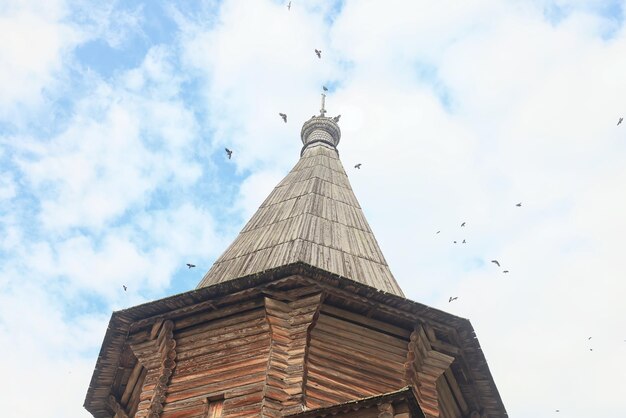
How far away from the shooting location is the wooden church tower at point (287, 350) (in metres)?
11.9

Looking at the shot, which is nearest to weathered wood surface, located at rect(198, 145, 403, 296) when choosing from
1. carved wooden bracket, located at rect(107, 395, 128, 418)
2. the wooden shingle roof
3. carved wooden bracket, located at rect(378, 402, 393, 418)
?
the wooden shingle roof

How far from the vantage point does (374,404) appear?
384 inches

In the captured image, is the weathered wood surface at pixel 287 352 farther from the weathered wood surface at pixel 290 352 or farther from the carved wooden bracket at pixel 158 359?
the carved wooden bracket at pixel 158 359

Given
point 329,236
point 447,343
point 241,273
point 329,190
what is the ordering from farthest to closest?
point 329,190
point 329,236
point 241,273
point 447,343

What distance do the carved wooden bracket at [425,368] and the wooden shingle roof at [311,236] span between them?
1.90 meters

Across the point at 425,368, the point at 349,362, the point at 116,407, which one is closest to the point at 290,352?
the point at 349,362

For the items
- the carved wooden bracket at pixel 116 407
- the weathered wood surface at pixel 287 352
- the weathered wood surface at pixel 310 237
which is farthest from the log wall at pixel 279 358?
the carved wooden bracket at pixel 116 407

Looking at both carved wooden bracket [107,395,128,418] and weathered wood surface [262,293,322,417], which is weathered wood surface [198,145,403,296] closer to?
weathered wood surface [262,293,322,417]

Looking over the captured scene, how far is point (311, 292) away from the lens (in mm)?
12625

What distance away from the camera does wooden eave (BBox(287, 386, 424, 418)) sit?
31.5 feet

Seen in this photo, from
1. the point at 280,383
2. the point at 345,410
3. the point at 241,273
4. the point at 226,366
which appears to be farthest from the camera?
the point at 241,273

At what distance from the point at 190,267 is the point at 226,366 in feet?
14.5

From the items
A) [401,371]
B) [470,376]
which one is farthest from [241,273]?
[470,376]

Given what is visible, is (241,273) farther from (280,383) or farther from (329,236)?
(280,383)
